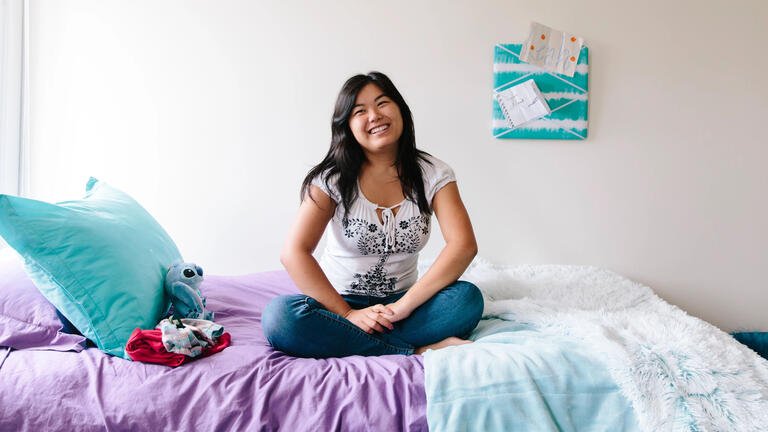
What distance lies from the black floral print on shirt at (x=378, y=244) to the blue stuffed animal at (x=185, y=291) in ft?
1.39

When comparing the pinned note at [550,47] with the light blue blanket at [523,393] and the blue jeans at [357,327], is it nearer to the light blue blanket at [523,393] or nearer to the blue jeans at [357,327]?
the blue jeans at [357,327]

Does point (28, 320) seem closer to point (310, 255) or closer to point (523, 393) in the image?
point (310, 255)

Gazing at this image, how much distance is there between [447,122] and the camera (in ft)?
7.11

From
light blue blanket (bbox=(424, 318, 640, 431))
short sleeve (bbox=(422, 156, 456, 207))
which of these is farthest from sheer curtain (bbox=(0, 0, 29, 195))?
light blue blanket (bbox=(424, 318, 640, 431))

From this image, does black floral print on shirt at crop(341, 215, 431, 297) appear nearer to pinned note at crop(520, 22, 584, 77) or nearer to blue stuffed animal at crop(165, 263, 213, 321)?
blue stuffed animal at crop(165, 263, 213, 321)

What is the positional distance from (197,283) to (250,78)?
1.07m

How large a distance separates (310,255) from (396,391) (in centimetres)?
48

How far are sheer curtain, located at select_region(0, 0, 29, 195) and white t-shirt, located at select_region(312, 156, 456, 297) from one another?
148 centimetres

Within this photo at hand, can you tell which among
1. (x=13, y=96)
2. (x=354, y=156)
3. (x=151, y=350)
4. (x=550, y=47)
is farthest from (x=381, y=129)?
(x=13, y=96)

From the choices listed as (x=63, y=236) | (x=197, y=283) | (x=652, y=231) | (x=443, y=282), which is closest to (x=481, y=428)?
(x=443, y=282)

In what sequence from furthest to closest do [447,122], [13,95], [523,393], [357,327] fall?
[447,122], [13,95], [357,327], [523,393]

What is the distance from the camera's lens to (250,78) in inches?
84.6


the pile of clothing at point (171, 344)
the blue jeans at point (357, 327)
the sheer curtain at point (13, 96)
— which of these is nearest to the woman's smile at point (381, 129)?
the blue jeans at point (357, 327)

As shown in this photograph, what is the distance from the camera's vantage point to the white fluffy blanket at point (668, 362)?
3.23 ft
